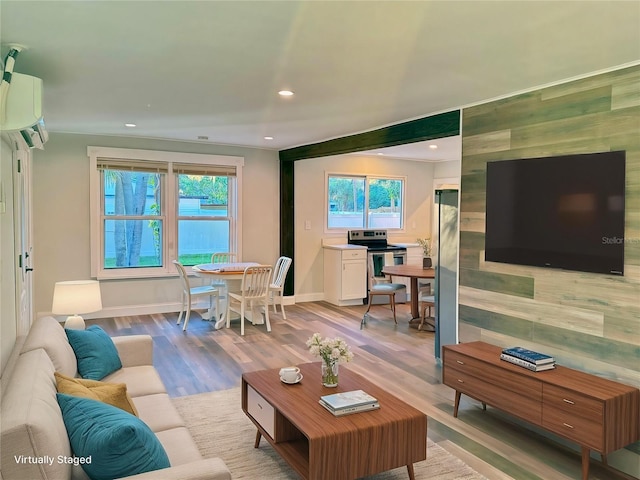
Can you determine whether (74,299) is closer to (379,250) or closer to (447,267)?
(447,267)

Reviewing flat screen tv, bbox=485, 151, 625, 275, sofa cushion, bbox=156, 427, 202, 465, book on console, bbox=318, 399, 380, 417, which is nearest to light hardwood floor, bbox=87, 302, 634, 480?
book on console, bbox=318, 399, 380, 417

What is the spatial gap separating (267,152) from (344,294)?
8.28 ft

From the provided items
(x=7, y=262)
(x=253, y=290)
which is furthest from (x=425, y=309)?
(x=7, y=262)

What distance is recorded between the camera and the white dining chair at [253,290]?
576cm

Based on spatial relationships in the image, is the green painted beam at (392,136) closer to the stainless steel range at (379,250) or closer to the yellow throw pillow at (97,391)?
the stainless steel range at (379,250)

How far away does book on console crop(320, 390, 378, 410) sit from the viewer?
2.50 metres

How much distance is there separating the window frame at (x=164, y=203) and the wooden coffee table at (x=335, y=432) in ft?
13.8

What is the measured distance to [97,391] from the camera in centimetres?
214

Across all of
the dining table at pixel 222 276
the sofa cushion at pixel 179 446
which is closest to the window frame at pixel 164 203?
the dining table at pixel 222 276

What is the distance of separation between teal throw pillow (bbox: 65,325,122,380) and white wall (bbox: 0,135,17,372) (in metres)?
0.34

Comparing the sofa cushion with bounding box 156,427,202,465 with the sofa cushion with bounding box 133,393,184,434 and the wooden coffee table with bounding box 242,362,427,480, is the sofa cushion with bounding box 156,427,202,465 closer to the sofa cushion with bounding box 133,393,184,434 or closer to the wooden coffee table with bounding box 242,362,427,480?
the sofa cushion with bounding box 133,393,184,434

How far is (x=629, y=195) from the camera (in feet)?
9.05

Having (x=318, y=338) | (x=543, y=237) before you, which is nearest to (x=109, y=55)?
(x=318, y=338)

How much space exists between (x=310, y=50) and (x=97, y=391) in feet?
6.77
